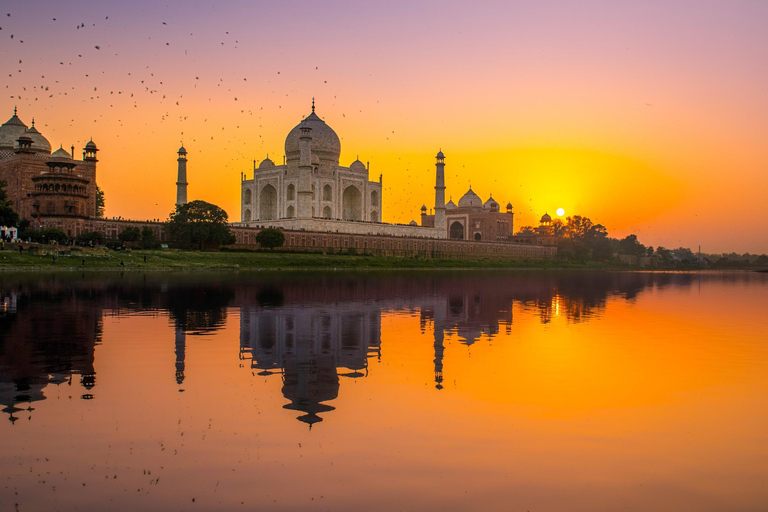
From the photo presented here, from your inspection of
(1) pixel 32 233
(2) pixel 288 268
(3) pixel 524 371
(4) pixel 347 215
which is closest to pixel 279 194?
(4) pixel 347 215

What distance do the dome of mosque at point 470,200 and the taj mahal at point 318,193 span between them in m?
18.6

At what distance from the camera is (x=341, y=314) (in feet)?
58.6

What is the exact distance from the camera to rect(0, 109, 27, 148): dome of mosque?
209ft

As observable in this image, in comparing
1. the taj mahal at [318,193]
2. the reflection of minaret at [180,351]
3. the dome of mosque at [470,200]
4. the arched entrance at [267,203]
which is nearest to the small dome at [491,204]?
Result: the dome of mosque at [470,200]

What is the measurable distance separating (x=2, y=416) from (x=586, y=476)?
19.0 ft

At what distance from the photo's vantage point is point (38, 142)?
6353 cm

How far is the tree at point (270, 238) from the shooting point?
198 ft

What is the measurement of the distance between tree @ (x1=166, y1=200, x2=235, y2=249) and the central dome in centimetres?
2275

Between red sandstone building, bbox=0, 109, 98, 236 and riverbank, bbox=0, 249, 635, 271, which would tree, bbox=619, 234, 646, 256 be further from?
red sandstone building, bbox=0, 109, 98, 236

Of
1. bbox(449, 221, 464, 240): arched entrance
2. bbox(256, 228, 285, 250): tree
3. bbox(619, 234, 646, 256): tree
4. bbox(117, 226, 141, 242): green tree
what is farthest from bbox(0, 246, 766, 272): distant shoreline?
bbox(619, 234, 646, 256): tree

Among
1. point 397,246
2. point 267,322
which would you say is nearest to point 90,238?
point 397,246

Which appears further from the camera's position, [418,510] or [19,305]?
[19,305]

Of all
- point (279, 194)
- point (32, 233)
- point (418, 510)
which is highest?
point (279, 194)

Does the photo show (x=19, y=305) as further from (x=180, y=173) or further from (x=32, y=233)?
(x=180, y=173)
